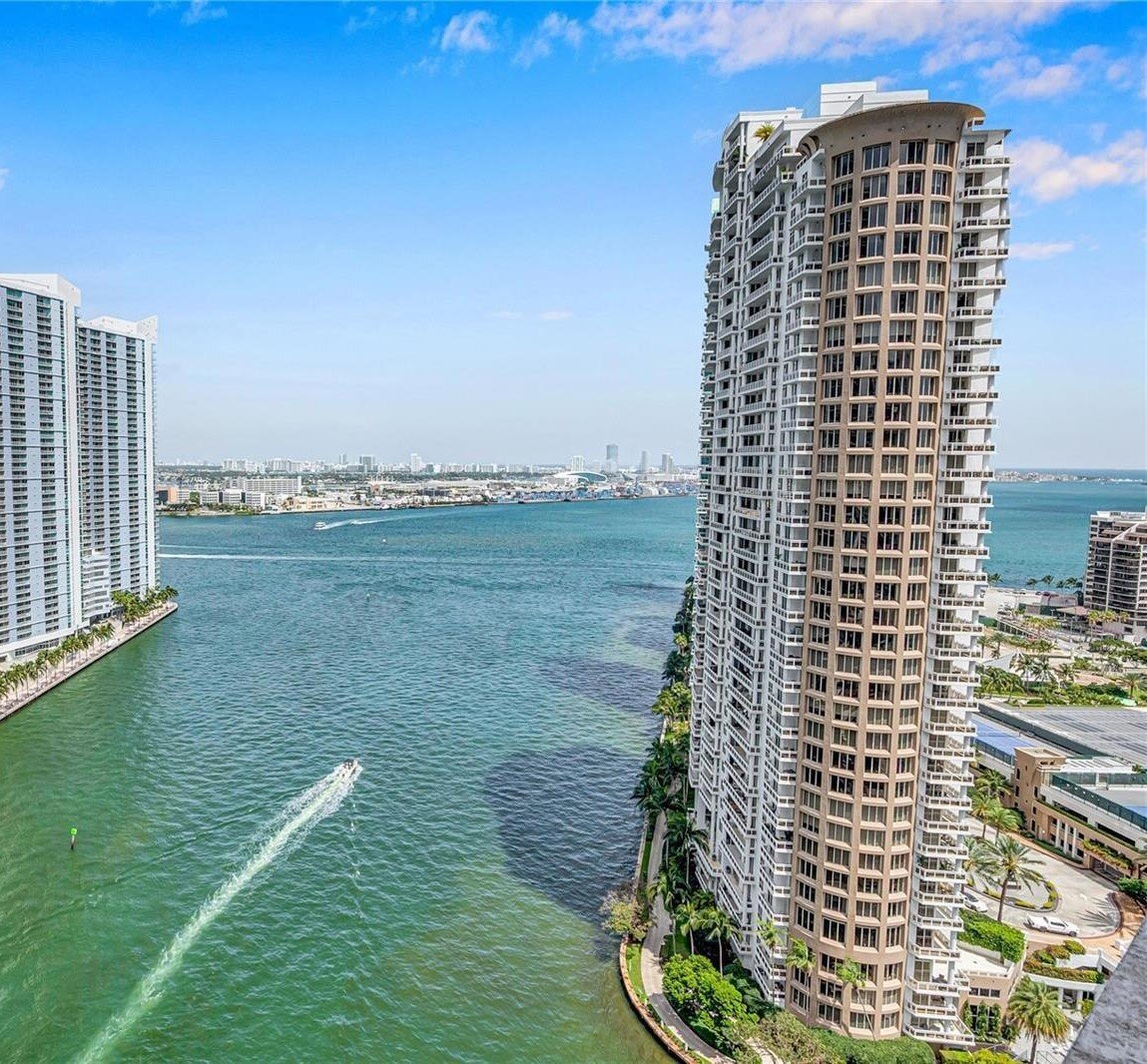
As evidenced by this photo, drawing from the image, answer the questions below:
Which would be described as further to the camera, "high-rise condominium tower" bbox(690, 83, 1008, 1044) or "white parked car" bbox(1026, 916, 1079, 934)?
"white parked car" bbox(1026, 916, 1079, 934)

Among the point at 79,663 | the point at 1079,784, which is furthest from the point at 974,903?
the point at 79,663

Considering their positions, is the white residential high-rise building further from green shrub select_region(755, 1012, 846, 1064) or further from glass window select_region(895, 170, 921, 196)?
glass window select_region(895, 170, 921, 196)

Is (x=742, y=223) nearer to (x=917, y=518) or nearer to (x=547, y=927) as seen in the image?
(x=917, y=518)

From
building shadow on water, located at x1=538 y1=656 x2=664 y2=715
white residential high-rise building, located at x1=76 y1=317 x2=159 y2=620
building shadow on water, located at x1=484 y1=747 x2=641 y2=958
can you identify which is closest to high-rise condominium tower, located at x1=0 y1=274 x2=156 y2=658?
white residential high-rise building, located at x1=76 y1=317 x2=159 y2=620

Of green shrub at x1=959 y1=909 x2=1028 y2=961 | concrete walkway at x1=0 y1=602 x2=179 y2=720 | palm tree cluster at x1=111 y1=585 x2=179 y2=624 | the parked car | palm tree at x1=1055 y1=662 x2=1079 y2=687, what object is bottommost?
the parked car

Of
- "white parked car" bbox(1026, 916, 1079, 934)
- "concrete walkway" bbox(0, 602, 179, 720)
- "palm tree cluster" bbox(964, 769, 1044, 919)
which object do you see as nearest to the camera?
"white parked car" bbox(1026, 916, 1079, 934)

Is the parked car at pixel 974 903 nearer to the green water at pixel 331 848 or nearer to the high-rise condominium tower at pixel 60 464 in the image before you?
the green water at pixel 331 848
